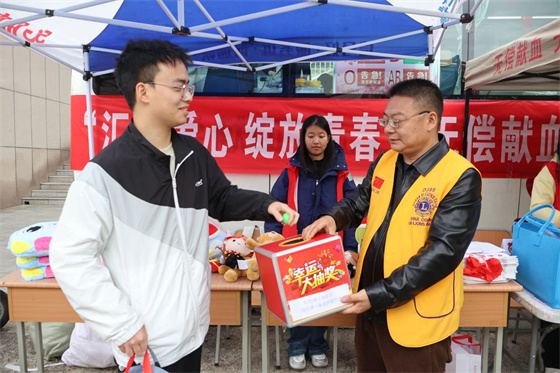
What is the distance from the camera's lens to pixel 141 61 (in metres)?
1.40

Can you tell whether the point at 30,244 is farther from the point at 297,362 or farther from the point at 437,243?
the point at 437,243

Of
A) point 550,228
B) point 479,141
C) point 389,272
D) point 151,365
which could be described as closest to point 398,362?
point 389,272

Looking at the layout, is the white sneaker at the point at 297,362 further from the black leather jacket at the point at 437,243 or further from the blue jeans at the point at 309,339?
the black leather jacket at the point at 437,243

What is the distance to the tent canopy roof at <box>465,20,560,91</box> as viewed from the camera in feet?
7.82

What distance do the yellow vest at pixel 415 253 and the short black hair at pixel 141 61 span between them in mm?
1080

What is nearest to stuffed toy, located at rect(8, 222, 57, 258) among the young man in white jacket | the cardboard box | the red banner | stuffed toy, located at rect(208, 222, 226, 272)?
stuffed toy, located at rect(208, 222, 226, 272)

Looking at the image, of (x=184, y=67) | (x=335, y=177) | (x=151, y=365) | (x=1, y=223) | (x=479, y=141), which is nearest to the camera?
(x=151, y=365)

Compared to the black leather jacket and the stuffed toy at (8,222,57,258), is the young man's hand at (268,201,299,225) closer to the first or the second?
the black leather jacket

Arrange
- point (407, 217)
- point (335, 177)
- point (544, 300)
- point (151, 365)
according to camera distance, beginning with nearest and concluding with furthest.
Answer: point (151, 365) < point (407, 217) < point (544, 300) < point (335, 177)

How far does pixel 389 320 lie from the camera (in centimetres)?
163

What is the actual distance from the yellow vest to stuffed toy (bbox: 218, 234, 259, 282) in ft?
3.29

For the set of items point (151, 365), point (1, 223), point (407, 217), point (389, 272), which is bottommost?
point (1, 223)

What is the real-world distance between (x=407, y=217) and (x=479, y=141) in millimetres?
3110

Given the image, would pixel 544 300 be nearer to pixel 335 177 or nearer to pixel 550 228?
pixel 550 228
